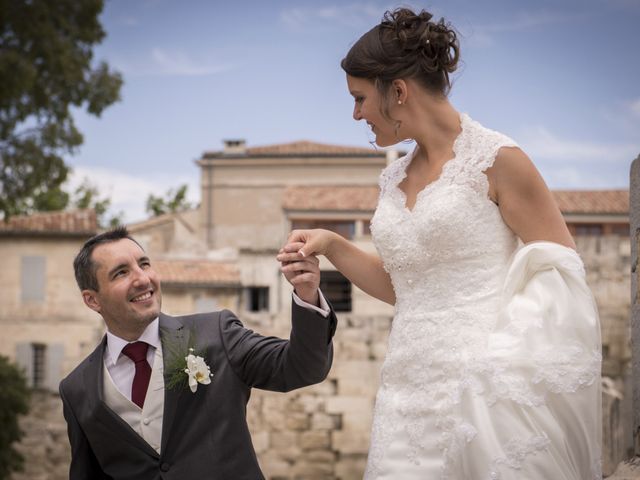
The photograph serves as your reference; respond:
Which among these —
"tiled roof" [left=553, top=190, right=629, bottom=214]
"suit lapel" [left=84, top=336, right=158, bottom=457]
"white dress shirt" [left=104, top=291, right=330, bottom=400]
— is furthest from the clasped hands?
"tiled roof" [left=553, top=190, right=629, bottom=214]

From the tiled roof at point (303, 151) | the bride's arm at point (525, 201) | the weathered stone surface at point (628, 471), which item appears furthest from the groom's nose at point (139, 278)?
the tiled roof at point (303, 151)

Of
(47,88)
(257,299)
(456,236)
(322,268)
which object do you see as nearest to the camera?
(456,236)

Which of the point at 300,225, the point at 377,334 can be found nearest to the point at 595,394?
the point at 377,334

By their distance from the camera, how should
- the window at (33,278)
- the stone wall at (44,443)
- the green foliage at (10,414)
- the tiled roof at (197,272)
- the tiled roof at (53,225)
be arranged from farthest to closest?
the window at (33,278)
the tiled roof at (53,225)
the tiled roof at (197,272)
the stone wall at (44,443)
the green foliage at (10,414)

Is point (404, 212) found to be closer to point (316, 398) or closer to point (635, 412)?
point (635, 412)

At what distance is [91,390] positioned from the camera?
3057 mm

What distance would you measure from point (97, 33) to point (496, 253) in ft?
40.9

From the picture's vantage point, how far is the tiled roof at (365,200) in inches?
869

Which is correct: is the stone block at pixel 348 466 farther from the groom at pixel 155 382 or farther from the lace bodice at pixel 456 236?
the lace bodice at pixel 456 236

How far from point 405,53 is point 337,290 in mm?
19096

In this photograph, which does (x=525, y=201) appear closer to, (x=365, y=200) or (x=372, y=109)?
(x=372, y=109)

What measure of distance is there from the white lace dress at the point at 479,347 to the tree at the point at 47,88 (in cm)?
1079

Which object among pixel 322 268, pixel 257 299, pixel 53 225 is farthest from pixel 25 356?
pixel 322 268

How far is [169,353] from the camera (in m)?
3.09
